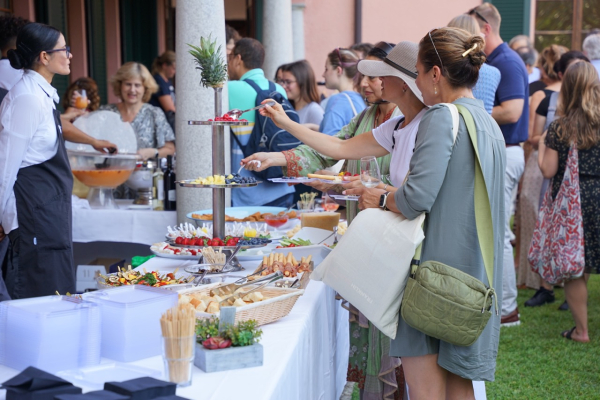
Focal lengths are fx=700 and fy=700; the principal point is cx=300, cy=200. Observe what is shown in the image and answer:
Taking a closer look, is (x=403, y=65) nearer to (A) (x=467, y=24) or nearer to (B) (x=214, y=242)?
(B) (x=214, y=242)

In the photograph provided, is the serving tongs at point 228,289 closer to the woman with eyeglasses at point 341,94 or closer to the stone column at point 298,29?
the woman with eyeglasses at point 341,94

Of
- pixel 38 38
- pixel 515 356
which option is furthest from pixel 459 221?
pixel 515 356

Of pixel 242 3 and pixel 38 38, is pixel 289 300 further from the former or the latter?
pixel 242 3

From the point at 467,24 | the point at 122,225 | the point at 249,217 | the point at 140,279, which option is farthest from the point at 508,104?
the point at 140,279

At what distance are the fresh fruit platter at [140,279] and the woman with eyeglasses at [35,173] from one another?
106 cm

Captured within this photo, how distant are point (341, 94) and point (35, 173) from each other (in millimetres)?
2092

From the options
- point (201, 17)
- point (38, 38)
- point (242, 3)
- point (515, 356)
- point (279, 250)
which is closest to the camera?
point (279, 250)

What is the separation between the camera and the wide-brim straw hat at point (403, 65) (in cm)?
246

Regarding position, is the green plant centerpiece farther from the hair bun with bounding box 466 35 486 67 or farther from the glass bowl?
the glass bowl

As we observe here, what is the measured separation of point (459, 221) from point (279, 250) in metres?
1.15

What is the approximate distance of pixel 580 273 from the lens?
14.8 feet

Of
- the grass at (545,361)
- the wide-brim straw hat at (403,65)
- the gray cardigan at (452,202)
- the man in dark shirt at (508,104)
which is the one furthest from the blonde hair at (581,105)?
the gray cardigan at (452,202)

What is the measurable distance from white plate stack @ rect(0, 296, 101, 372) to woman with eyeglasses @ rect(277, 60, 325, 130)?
423 cm

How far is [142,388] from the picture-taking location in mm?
1356
